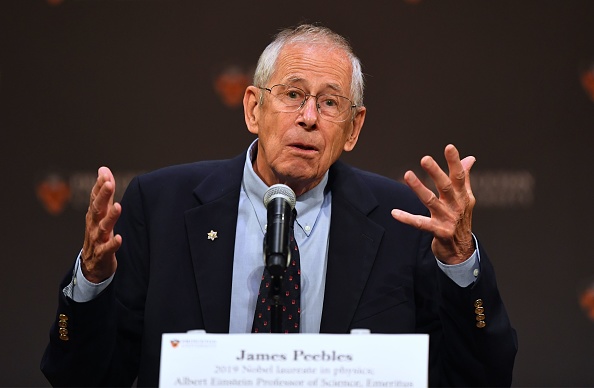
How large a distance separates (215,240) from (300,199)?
34cm

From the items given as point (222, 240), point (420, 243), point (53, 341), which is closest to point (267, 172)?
point (222, 240)

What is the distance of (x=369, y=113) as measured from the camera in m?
4.26

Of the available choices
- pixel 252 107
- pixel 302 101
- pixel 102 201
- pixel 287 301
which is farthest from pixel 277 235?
pixel 252 107

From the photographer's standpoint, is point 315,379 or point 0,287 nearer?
point 315,379

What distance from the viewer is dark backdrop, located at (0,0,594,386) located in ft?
13.7

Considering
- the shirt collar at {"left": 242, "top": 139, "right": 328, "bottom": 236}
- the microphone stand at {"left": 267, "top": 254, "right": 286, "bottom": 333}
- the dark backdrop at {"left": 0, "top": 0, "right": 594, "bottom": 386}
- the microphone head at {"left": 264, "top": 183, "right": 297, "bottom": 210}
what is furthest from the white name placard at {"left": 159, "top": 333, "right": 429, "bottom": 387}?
the dark backdrop at {"left": 0, "top": 0, "right": 594, "bottom": 386}

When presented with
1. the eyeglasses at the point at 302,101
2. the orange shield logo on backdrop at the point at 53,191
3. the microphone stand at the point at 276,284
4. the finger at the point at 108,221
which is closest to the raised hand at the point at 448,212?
the microphone stand at the point at 276,284

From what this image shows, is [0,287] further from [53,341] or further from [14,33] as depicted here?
[53,341]

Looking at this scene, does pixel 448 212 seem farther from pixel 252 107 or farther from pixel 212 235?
pixel 252 107

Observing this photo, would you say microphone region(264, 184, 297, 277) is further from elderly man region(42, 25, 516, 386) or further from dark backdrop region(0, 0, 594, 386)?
dark backdrop region(0, 0, 594, 386)

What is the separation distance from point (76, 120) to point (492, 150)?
1919mm

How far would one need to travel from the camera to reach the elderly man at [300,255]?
97.8 inches

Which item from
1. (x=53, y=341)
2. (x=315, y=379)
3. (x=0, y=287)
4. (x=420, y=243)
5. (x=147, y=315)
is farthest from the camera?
(x=0, y=287)

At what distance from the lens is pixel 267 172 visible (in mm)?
2973
